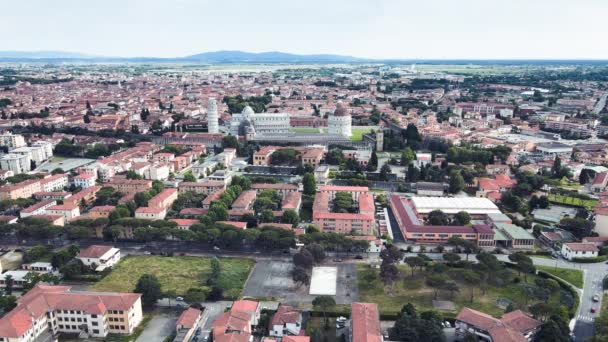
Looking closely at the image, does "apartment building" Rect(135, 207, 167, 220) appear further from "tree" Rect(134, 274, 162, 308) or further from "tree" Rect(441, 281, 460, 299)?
"tree" Rect(441, 281, 460, 299)

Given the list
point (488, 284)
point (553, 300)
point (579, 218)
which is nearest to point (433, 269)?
point (488, 284)

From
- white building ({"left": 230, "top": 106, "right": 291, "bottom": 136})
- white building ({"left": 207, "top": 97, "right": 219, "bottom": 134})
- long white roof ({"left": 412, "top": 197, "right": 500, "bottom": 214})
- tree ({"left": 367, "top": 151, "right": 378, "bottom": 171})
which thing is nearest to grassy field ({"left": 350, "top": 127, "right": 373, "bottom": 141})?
white building ({"left": 230, "top": 106, "right": 291, "bottom": 136})

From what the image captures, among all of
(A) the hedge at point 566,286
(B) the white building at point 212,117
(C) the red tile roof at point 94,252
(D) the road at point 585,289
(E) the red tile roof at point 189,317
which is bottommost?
(D) the road at point 585,289

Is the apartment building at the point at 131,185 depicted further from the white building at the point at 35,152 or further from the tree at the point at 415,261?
the tree at the point at 415,261

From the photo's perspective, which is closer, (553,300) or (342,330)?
(342,330)

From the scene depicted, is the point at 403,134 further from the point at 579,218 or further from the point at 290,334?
the point at 290,334

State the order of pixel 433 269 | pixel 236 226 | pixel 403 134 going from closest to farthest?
pixel 433 269 < pixel 236 226 < pixel 403 134

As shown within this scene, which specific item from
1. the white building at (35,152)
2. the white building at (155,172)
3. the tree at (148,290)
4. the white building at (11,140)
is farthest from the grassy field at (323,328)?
the white building at (11,140)
